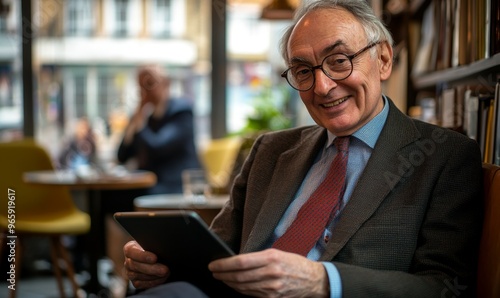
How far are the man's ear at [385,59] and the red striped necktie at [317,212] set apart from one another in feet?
0.72

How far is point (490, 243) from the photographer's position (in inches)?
53.3

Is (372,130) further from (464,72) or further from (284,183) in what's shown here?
(464,72)

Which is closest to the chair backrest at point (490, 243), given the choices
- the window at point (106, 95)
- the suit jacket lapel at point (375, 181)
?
the suit jacket lapel at point (375, 181)

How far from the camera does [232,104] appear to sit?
5898 mm

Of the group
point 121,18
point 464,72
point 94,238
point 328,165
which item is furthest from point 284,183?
point 121,18

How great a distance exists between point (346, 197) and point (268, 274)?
42 centimetres

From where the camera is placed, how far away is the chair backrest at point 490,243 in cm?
131

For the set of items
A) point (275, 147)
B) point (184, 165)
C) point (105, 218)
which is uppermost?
point (275, 147)

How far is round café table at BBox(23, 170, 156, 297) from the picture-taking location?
3996 millimetres

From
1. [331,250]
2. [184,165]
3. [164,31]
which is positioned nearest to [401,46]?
[184,165]

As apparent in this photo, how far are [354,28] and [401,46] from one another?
6.72ft

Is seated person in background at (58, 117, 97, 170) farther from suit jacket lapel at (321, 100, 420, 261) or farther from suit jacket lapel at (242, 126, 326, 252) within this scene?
suit jacket lapel at (321, 100, 420, 261)

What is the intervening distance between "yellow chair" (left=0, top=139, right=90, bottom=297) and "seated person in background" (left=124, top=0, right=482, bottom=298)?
9.20 ft

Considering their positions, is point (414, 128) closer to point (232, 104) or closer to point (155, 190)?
point (155, 190)
